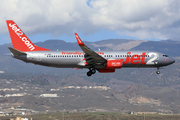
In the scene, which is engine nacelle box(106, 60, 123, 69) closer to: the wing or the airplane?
the airplane

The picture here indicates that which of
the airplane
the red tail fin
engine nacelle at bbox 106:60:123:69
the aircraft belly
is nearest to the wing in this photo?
the airplane

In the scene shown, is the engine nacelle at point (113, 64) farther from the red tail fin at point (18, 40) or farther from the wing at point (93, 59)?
the red tail fin at point (18, 40)

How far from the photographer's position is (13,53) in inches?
2511

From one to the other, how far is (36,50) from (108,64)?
1805 cm

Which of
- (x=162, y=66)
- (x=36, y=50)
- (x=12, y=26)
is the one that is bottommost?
(x=162, y=66)

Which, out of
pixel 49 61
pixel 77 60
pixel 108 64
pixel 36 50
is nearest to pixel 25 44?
pixel 36 50

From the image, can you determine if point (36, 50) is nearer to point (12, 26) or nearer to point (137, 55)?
point (12, 26)

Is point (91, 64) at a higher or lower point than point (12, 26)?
lower

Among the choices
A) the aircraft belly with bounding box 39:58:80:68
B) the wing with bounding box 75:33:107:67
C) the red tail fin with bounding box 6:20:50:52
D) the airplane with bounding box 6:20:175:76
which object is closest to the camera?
the wing with bounding box 75:33:107:67

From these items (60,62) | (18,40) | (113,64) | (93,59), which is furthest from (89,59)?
(18,40)

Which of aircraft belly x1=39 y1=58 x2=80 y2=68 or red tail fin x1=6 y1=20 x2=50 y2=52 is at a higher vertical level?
red tail fin x1=6 y1=20 x2=50 y2=52

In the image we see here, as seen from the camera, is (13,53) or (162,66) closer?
(13,53)

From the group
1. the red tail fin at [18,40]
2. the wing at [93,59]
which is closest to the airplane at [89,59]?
the wing at [93,59]

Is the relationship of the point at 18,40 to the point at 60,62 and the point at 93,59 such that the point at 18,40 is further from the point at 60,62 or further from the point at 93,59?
the point at 93,59
